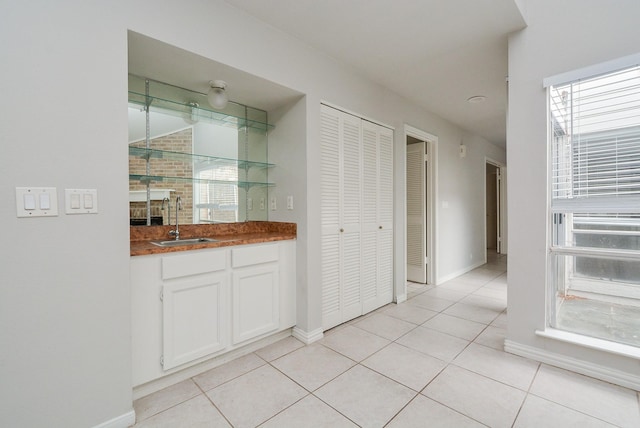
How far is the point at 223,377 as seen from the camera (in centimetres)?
190

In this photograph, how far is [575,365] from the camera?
6.23 ft

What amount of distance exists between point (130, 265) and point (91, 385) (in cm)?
60

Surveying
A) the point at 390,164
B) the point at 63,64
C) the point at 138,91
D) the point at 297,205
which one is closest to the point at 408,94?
the point at 390,164

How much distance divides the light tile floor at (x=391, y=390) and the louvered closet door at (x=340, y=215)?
338 mm

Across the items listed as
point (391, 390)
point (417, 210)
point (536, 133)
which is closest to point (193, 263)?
point (391, 390)

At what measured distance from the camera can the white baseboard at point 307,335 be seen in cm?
237

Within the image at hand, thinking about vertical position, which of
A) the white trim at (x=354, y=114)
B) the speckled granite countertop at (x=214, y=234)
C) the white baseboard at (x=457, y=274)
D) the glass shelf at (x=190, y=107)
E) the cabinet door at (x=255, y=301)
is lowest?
the white baseboard at (x=457, y=274)

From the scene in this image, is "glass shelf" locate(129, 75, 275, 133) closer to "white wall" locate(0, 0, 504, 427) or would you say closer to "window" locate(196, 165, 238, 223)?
"window" locate(196, 165, 238, 223)

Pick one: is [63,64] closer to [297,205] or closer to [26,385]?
[26,385]

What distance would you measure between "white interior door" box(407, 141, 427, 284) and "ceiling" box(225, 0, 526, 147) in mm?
1083

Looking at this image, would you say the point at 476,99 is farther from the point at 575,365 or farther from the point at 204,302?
the point at 204,302

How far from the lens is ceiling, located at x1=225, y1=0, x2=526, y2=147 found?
189 centimetres

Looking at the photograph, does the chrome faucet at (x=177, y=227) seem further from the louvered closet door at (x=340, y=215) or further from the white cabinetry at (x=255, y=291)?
the louvered closet door at (x=340, y=215)

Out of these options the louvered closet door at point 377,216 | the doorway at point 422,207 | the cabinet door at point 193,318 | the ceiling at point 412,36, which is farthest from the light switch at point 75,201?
the doorway at point 422,207
